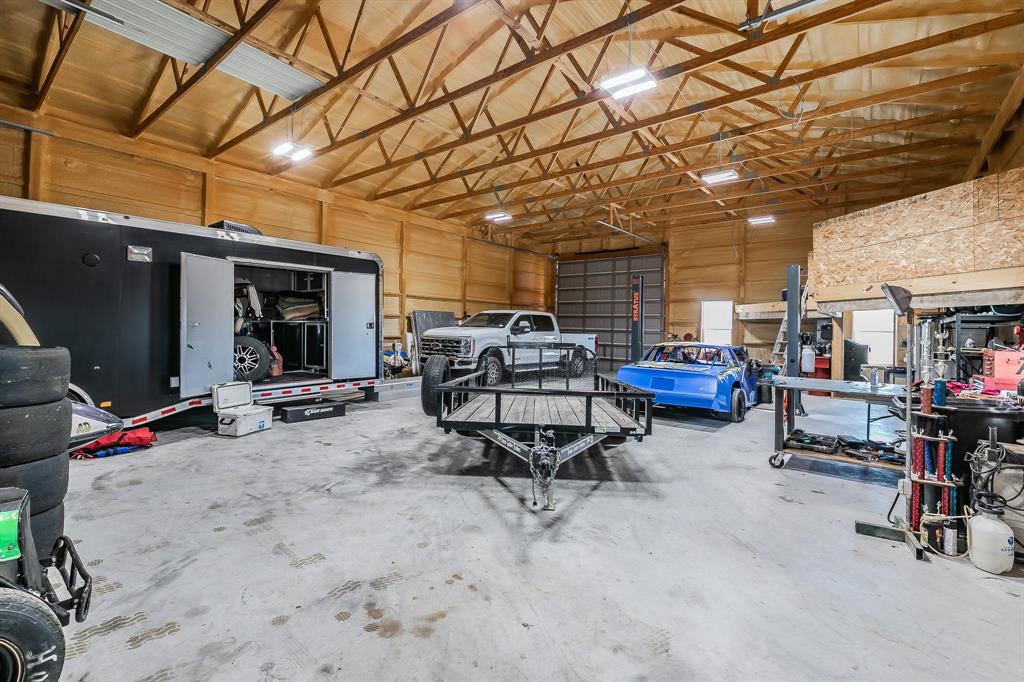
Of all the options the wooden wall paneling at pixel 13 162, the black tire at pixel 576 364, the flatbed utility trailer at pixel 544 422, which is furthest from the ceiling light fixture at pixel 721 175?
the wooden wall paneling at pixel 13 162

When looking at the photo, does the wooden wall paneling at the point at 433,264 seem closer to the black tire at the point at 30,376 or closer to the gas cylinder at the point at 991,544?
the black tire at the point at 30,376

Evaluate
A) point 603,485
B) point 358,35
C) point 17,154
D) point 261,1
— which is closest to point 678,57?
point 358,35

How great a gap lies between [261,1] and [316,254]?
397cm

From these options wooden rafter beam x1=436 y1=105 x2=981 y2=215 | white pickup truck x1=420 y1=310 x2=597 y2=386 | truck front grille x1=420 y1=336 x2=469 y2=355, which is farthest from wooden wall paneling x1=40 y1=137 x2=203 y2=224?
wooden rafter beam x1=436 y1=105 x2=981 y2=215

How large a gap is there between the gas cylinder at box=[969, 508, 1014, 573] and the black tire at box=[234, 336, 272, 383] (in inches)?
333

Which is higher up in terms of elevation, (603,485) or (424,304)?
(424,304)

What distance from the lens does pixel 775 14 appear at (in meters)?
4.89

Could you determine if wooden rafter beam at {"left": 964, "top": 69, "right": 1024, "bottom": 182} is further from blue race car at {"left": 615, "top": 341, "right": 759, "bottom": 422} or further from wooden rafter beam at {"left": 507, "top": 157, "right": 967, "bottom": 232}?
blue race car at {"left": 615, "top": 341, "right": 759, "bottom": 422}

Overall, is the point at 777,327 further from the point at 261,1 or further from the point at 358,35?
the point at 261,1

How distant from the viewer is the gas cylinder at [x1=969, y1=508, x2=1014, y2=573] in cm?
272

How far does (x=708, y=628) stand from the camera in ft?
7.21

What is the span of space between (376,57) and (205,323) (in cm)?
454

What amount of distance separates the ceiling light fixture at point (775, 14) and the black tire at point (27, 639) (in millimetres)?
6995

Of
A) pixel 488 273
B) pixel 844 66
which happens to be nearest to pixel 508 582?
pixel 844 66
